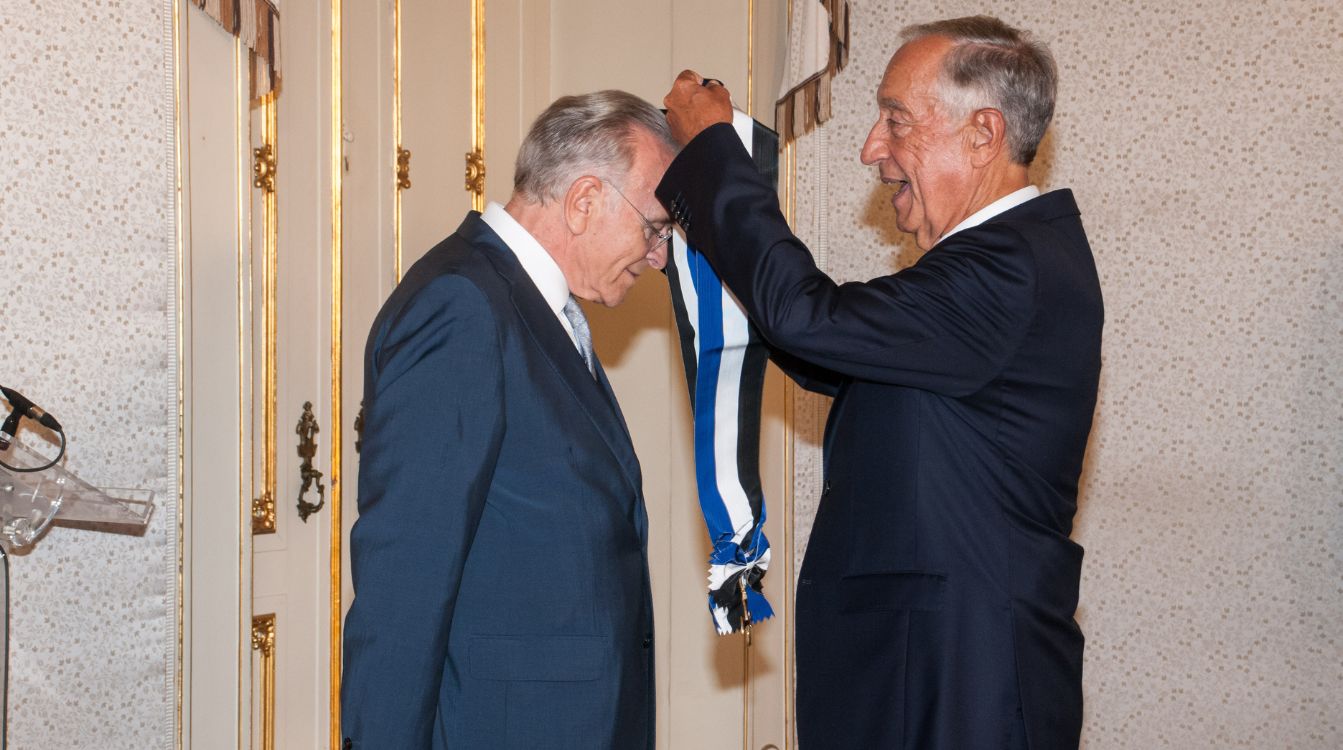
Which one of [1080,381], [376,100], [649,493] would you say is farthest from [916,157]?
[649,493]

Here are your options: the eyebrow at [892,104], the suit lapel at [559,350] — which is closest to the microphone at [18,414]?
the suit lapel at [559,350]

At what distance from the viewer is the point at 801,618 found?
76.8 inches

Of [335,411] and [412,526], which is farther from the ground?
[335,411]

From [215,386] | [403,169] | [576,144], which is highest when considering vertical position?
[403,169]

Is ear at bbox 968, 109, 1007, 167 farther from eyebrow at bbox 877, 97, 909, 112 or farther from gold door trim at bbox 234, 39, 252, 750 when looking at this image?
gold door trim at bbox 234, 39, 252, 750

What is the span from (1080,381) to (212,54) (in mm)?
1878

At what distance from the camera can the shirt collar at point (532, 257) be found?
1.82 meters

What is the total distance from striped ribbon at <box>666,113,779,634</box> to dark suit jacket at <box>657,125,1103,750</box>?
34 cm

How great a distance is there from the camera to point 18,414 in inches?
80.6

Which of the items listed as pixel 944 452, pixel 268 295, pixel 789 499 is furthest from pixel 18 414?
pixel 789 499

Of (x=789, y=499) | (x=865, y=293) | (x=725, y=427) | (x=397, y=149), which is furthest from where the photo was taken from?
(x=789, y=499)

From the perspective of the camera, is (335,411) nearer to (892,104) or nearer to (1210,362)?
(892,104)

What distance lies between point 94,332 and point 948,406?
1615 mm

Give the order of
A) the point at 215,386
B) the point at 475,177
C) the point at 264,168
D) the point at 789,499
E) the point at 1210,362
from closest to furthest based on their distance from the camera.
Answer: the point at 215,386
the point at 264,168
the point at 1210,362
the point at 475,177
the point at 789,499
